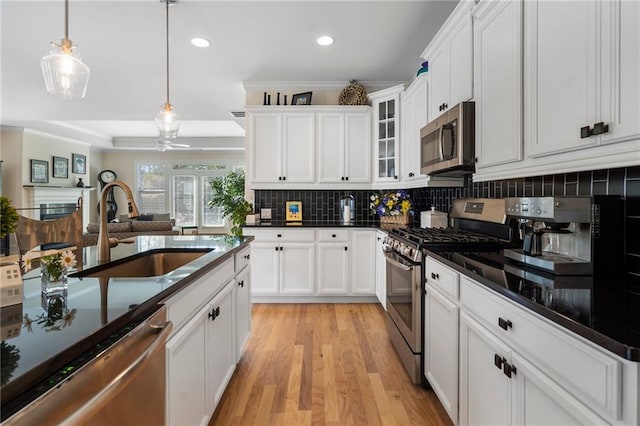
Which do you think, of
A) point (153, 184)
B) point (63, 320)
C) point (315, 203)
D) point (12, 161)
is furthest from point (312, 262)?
point (153, 184)

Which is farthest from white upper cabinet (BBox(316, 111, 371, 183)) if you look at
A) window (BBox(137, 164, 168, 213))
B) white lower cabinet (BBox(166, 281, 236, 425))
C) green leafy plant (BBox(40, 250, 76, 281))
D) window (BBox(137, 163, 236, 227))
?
window (BBox(137, 164, 168, 213))

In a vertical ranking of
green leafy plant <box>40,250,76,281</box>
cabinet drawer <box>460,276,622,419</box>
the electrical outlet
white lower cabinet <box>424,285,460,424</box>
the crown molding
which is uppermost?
the crown molding

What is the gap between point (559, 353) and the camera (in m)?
0.88

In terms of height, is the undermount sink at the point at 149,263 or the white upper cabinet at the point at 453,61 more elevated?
the white upper cabinet at the point at 453,61

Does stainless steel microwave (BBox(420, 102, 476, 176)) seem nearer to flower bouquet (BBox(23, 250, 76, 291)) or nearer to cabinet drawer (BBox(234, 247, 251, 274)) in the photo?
cabinet drawer (BBox(234, 247, 251, 274))

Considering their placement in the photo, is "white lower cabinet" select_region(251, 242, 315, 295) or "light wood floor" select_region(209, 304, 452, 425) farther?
"white lower cabinet" select_region(251, 242, 315, 295)

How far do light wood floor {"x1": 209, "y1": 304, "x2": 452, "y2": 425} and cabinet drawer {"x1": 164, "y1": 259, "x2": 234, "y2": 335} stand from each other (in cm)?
76

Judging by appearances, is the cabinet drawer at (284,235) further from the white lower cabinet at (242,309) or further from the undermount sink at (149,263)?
the undermount sink at (149,263)

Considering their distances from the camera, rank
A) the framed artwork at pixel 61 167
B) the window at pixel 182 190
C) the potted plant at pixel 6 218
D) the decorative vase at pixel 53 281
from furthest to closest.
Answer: the window at pixel 182 190 → the framed artwork at pixel 61 167 → the decorative vase at pixel 53 281 → the potted plant at pixel 6 218

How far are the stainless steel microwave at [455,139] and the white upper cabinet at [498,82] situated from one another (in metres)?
0.06

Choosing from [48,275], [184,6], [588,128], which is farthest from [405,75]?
[48,275]

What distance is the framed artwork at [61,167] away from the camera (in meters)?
7.42

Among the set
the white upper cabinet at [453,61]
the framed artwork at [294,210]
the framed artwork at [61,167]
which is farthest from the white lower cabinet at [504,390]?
the framed artwork at [61,167]

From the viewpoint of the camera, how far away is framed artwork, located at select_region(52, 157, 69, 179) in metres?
7.42
